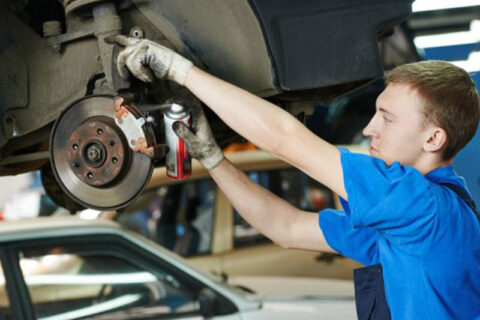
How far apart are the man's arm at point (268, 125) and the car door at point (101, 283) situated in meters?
1.63

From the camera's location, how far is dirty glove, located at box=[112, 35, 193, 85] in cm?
155

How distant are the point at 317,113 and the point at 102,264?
3.04 metres

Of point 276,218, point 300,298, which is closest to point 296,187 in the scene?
point 300,298

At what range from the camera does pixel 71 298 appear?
118 inches

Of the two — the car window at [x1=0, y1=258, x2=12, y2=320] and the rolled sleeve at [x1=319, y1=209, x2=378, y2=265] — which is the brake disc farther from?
the car window at [x1=0, y1=258, x2=12, y2=320]

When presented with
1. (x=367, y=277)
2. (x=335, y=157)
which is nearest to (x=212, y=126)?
(x=335, y=157)

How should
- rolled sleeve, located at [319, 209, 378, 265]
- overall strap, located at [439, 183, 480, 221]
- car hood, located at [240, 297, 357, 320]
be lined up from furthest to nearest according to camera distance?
car hood, located at [240, 297, 357, 320], rolled sleeve, located at [319, 209, 378, 265], overall strap, located at [439, 183, 480, 221]

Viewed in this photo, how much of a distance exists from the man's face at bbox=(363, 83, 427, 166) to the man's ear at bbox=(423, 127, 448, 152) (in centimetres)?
1

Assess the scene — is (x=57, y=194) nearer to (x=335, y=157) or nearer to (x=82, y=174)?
(x=82, y=174)

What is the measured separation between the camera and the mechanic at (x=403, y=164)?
1.48m

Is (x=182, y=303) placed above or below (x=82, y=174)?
below

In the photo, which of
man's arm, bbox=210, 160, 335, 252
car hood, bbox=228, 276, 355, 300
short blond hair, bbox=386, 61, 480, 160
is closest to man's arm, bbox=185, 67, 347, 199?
short blond hair, bbox=386, 61, 480, 160

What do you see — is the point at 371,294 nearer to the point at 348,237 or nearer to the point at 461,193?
the point at 348,237

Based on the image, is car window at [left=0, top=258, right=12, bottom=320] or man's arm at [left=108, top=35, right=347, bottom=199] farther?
car window at [left=0, top=258, right=12, bottom=320]
